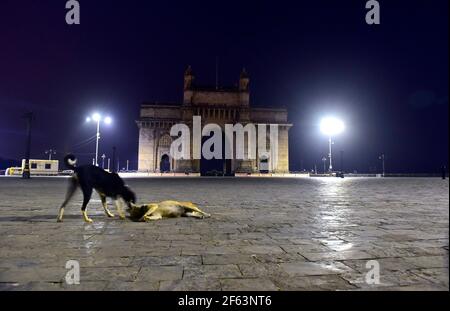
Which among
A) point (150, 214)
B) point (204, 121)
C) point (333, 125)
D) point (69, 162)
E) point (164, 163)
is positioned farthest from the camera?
point (164, 163)

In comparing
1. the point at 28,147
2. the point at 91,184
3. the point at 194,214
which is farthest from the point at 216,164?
the point at 91,184

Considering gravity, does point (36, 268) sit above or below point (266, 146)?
below

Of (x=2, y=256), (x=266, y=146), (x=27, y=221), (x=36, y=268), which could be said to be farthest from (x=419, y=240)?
(x=266, y=146)

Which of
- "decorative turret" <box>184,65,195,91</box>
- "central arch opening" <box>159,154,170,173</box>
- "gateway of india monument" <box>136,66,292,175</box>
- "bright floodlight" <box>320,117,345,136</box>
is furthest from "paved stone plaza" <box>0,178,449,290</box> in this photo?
"decorative turret" <box>184,65,195,91</box>

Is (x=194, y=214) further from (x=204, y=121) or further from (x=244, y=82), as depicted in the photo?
(x=244, y=82)

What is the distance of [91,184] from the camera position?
19.8 ft

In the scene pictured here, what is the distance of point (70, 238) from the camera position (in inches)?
172

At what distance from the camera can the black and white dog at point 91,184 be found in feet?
19.4

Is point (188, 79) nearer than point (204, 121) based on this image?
No

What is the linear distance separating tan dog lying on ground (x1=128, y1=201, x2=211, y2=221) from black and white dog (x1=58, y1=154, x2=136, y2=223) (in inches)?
9.4

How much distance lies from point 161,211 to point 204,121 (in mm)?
49436

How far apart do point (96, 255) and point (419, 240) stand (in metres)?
4.21

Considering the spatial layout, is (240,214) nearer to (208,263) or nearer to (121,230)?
(121,230)

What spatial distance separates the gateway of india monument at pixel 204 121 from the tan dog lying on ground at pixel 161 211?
4628cm
